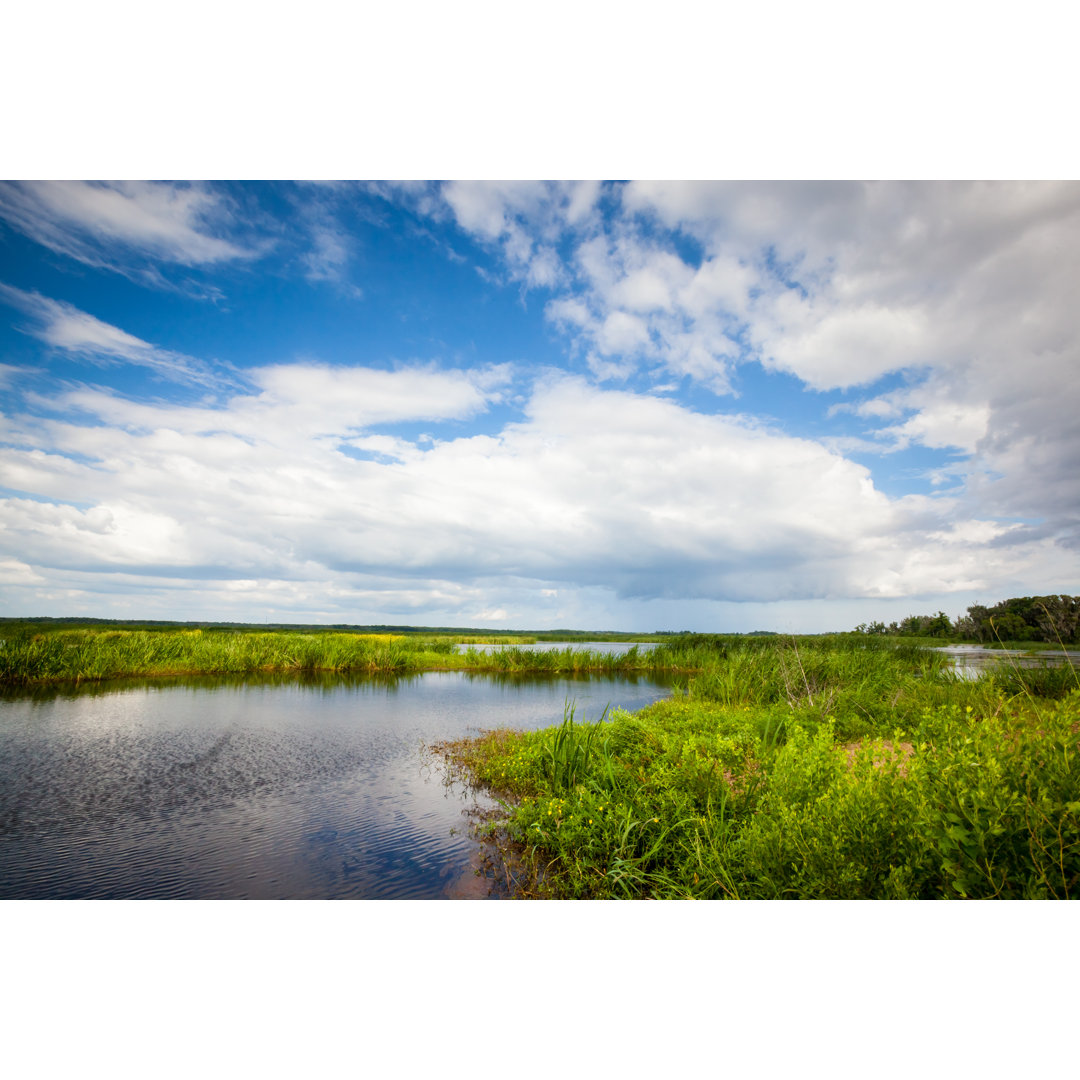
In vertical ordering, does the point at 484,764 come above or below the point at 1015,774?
below

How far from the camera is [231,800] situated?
4.39 metres

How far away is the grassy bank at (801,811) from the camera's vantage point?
189 centimetres

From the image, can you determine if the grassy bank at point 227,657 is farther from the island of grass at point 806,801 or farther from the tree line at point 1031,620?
the tree line at point 1031,620

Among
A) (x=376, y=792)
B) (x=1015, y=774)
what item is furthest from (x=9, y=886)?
(x=1015, y=774)

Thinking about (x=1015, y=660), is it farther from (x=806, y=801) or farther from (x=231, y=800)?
(x=231, y=800)

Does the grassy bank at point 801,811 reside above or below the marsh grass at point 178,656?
below

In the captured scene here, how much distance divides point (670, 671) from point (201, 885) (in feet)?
53.6

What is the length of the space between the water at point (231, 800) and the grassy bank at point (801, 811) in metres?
0.64

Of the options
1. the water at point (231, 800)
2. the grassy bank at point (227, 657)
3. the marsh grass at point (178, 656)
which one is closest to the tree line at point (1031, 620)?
the water at point (231, 800)

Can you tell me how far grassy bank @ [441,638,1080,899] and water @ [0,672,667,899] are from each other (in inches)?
25.3

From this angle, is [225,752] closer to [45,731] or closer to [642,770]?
[45,731]

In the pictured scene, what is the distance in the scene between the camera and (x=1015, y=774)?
1.96 m

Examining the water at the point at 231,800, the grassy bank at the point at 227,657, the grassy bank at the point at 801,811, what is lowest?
the water at the point at 231,800

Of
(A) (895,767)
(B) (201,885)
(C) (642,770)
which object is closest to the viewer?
(A) (895,767)
